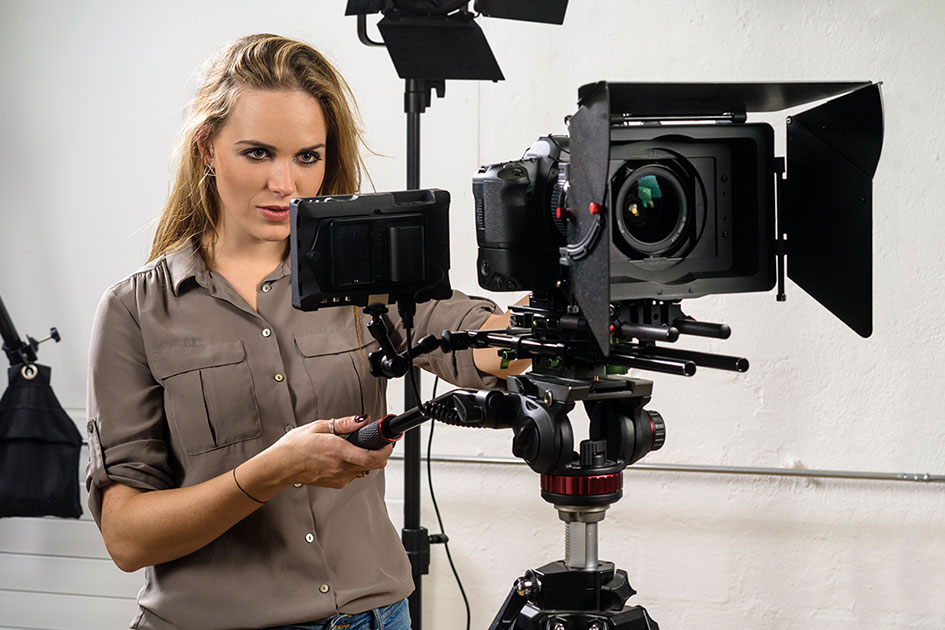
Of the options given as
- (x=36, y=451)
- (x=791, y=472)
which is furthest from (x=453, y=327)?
(x=36, y=451)

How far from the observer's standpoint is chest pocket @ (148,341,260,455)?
1224 millimetres

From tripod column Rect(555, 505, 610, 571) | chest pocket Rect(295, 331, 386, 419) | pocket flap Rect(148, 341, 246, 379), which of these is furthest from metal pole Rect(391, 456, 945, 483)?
tripod column Rect(555, 505, 610, 571)

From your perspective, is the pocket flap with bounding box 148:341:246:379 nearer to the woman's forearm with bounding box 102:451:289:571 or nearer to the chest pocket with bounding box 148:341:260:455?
the chest pocket with bounding box 148:341:260:455

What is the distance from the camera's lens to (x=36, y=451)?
2287 millimetres

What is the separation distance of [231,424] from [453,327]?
34cm

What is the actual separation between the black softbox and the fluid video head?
1.63 metres

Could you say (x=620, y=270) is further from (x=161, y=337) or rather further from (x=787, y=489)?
(x=787, y=489)

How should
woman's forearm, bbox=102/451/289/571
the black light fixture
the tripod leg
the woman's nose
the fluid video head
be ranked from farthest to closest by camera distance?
the black light fixture → the woman's nose → woman's forearm, bbox=102/451/289/571 → the tripod leg → the fluid video head

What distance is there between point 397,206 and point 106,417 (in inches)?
19.5

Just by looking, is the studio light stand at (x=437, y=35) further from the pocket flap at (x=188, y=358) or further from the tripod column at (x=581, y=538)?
the tripod column at (x=581, y=538)

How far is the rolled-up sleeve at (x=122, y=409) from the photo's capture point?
1204mm

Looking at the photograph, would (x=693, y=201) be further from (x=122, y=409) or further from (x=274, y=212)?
(x=122, y=409)

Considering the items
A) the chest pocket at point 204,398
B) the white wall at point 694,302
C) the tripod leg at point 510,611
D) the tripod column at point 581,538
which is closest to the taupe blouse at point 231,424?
the chest pocket at point 204,398

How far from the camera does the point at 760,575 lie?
2.17m
